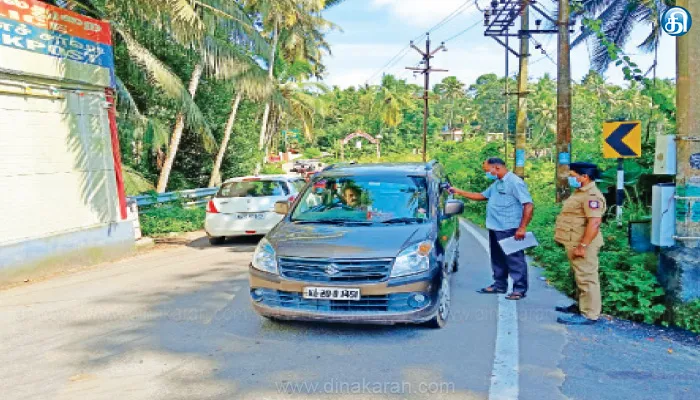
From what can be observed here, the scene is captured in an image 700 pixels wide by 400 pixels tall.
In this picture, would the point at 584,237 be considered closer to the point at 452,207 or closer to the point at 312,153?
the point at 452,207

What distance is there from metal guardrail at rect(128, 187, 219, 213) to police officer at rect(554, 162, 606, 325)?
9.90m

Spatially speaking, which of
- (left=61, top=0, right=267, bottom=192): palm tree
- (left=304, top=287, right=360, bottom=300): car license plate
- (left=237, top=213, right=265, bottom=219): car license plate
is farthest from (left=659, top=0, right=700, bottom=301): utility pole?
(left=61, top=0, right=267, bottom=192): palm tree

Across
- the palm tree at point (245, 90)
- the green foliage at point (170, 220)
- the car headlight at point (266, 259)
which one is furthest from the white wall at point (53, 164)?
the palm tree at point (245, 90)

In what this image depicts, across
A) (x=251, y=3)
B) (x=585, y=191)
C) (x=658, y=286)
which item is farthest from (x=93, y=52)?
(x=251, y=3)

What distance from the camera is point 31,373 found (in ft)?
14.9

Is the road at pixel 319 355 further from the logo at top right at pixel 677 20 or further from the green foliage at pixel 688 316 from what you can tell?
the logo at top right at pixel 677 20

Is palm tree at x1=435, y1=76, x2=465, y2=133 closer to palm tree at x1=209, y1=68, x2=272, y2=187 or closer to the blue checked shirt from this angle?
palm tree at x1=209, y1=68, x2=272, y2=187

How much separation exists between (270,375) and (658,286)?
4.07 meters

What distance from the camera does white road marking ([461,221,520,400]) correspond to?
3.93 m

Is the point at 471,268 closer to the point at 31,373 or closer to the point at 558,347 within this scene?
the point at 558,347

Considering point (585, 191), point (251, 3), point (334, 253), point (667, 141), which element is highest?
point (251, 3)

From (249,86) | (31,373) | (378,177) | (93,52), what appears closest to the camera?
(31,373)

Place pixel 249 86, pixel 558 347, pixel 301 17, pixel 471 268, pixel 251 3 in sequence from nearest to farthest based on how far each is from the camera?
pixel 558 347
pixel 471 268
pixel 249 86
pixel 251 3
pixel 301 17

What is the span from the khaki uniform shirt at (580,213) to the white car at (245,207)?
264 inches
